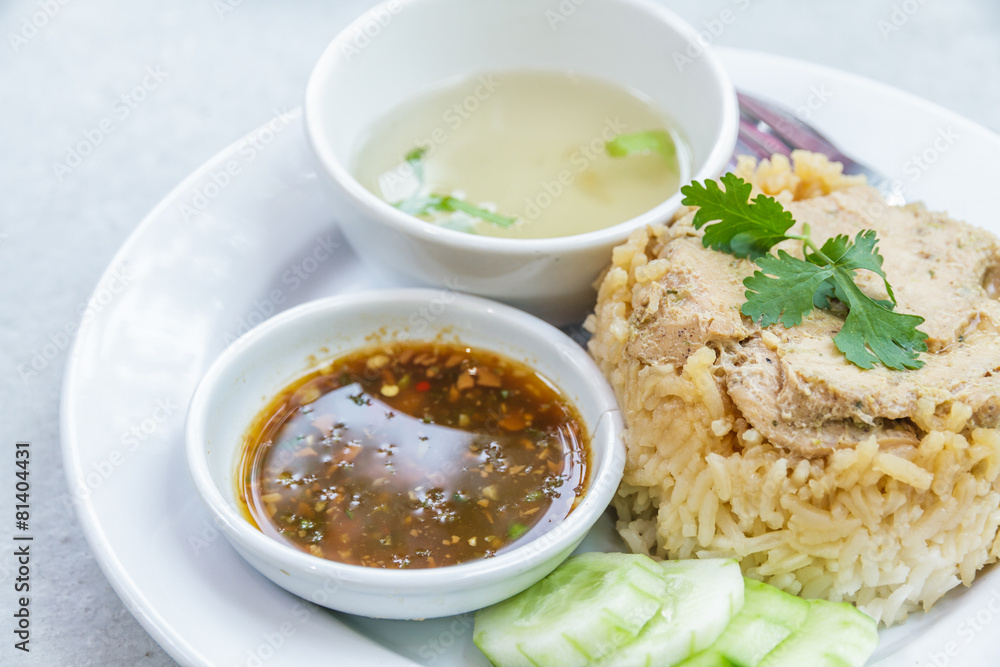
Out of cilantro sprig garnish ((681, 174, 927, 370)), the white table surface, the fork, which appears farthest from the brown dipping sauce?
the fork

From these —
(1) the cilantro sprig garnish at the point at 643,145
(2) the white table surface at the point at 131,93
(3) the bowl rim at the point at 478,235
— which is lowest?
(2) the white table surface at the point at 131,93

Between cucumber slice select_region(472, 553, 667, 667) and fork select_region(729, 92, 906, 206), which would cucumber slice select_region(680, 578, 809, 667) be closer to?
cucumber slice select_region(472, 553, 667, 667)

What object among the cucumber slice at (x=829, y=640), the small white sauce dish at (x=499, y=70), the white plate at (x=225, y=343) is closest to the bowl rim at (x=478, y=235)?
the small white sauce dish at (x=499, y=70)

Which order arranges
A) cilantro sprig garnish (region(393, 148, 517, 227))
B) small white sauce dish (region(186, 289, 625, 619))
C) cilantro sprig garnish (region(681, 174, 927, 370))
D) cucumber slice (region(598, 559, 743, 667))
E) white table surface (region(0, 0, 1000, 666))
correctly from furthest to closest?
1. white table surface (region(0, 0, 1000, 666))
2. cilantro sprig garnish (region(393, 148, 517, 227))
3. cilantro sprig garnish (region(681, 174, 927, 370))
4. small white sauce dish (region(186, 289, 625, 619))
5. cucumber slice (region(598, 559, 743, 667))

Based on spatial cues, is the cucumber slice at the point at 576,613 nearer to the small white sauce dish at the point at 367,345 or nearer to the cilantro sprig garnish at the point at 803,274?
the small white sauce dish at the point at 367,345

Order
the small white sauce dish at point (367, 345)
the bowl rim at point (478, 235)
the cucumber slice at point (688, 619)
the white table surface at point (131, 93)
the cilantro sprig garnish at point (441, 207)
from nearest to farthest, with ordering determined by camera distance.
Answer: the cucumber slice at point (688, 619) → the small white sauce dish at point (367, 345) → the bowl rim at point (478, 235) → the cilantro sprig garnish at point (441, 207) → the white table surface at point (131, 93)

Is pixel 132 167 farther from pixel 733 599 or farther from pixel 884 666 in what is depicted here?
pixel 884 666
